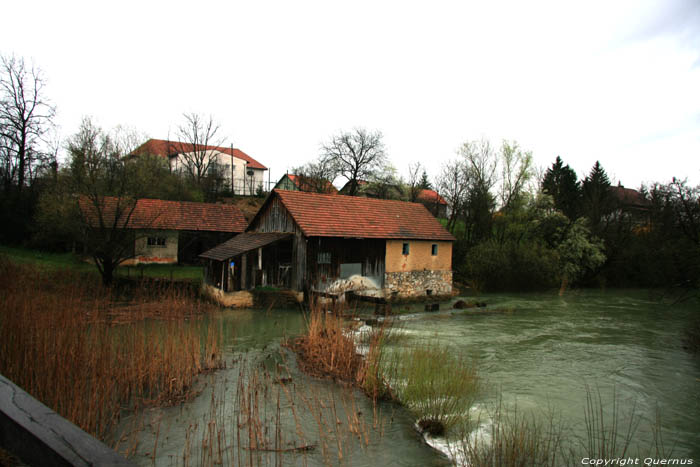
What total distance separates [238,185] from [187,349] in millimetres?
42193

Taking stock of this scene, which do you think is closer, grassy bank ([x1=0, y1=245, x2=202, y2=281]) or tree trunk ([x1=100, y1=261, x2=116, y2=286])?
tree trunk ([x1=100, y1=261, x2=116, y2=286])

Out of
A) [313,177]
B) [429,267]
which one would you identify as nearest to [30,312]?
[429,267]

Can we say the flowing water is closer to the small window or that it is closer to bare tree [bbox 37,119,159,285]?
bare tree [bbox 37,119,159,285]

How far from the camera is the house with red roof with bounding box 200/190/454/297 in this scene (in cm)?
2019

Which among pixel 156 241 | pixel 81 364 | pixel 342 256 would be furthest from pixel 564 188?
pixel 81 364

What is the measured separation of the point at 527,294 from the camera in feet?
90.1

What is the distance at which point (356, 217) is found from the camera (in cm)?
2303

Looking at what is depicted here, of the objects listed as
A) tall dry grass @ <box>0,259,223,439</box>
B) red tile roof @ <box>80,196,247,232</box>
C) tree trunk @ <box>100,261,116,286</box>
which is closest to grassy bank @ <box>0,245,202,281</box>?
tree trunk @ <box>100,261,116,286</box>

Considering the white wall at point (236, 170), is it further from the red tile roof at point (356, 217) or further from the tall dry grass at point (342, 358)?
the tall dry grass at point (342, 358)

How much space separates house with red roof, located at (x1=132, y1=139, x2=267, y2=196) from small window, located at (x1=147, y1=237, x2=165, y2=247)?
1523 cm

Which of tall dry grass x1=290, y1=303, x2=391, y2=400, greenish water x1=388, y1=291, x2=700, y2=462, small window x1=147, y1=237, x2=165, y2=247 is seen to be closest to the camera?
greenish water x1=388, y1=291, x2=700, y2=462

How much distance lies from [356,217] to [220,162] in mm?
31465

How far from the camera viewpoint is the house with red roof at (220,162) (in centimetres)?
4423

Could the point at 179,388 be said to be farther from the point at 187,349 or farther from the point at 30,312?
the point at 30,312
